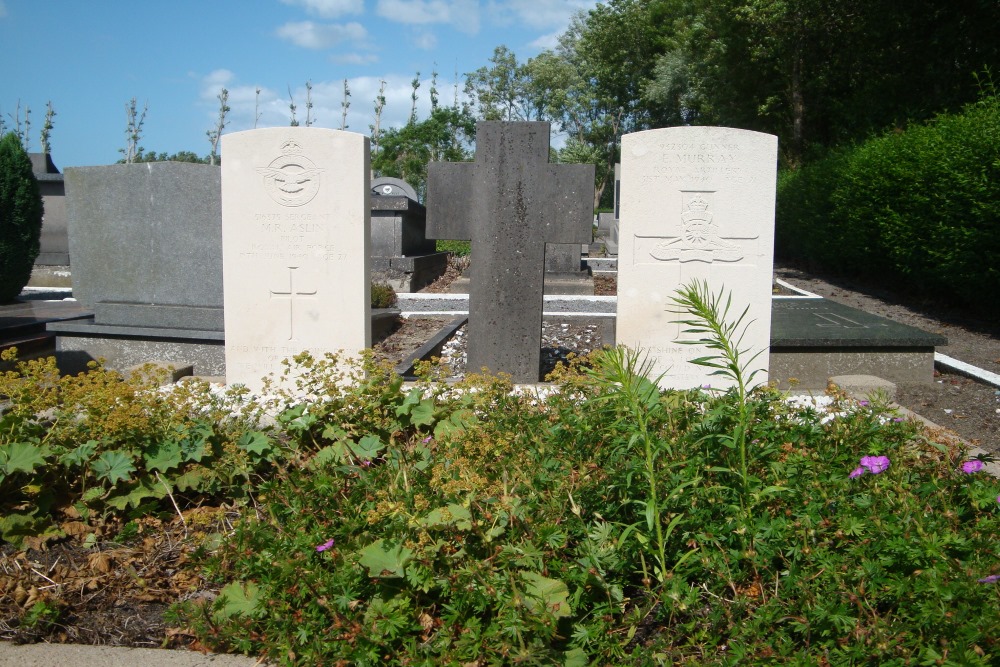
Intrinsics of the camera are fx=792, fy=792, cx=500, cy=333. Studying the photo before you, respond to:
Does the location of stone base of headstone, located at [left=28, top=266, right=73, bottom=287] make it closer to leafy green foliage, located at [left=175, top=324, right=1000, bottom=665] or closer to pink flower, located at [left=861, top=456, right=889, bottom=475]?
leafy green foliage, located at [left=175, top=324, right=1000, bottom=665]

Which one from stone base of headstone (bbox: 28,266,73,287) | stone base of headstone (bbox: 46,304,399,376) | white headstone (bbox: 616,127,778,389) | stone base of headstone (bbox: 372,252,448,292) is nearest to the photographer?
white headstone (bbox: 616,127,778,389)

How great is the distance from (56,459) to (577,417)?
79.2 inches

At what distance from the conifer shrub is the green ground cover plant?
9.29 m

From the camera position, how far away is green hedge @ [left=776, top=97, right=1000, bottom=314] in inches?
334

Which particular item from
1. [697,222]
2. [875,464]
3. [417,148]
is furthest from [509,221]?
[417,148]

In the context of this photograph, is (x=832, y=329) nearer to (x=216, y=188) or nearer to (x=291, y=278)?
(x=291, y=278)

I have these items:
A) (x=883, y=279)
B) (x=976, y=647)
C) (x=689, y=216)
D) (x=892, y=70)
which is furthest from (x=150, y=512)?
(x=892, y=70)

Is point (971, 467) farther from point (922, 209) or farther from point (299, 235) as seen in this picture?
point (922, 209)

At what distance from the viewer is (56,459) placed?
10.0ft

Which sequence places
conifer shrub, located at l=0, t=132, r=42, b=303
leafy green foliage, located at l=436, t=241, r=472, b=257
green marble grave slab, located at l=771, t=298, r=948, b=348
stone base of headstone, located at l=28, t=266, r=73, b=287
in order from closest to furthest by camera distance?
green marble grave slab, located at l=771, t=298, r=948, b=348
conifer shrub, located at l=0, t=132, r=42, b=303
stone base of headstone, located at l=28, t=266, r=73, b=287
leafy green foliage, located at l=436, t=241, r=472, b=257

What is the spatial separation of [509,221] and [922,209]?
6858 millimetres

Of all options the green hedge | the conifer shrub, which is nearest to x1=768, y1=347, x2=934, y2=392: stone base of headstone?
the green hedge

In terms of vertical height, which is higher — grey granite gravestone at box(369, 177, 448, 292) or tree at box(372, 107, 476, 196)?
tree at box(372, 107, 476, 196)

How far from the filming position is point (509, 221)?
18.2 feet
